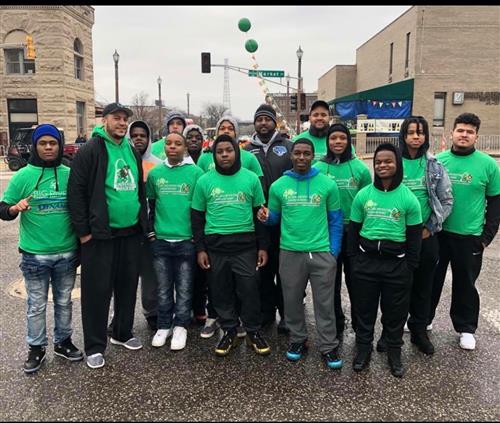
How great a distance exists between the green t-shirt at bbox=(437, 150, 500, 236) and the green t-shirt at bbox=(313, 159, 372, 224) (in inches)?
29.5

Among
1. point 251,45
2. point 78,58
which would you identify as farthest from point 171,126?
point 78,58

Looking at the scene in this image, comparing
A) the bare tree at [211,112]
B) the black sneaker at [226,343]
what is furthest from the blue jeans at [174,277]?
the bare tree at [211,112]

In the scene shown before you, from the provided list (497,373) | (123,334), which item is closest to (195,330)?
(123,334)

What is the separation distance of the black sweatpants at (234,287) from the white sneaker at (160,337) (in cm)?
54

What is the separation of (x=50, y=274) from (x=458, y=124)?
3.64 meters

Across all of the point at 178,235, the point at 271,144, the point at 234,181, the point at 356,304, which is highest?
the point at 271,144

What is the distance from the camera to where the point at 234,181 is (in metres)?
3.93

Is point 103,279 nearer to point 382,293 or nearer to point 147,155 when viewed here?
point 147,155

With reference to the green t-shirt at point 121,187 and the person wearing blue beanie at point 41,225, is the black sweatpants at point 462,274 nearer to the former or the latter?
the green t-shirt at point 121,187

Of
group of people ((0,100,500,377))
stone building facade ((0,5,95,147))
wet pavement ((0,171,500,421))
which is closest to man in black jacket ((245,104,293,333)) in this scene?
group of people ((0,100,500,377))

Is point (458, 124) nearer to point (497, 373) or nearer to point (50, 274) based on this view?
point (497, 373)

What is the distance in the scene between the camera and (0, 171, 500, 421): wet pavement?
3078 mm

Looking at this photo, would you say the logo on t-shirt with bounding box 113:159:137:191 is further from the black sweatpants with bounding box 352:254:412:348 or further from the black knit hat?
the black sweatpants with bounding box 352:254:412:348

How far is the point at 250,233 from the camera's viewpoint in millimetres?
3982
